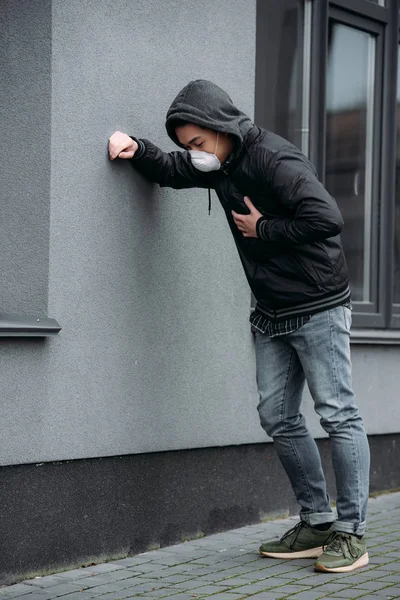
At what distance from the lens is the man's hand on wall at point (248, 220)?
4906 millimetres

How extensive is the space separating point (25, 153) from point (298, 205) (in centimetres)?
123

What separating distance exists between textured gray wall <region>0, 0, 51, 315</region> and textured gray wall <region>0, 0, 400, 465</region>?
46 mm

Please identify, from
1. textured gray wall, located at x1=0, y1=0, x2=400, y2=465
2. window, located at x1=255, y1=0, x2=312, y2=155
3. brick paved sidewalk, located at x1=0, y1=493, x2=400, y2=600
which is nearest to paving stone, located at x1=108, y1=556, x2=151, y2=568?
brick paved sidewalk, located at x1=0, y1=493, x2=400, y2=600

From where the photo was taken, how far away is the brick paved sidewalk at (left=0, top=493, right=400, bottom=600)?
448 cm

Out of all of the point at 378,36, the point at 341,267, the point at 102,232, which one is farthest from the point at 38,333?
the point at 378,36

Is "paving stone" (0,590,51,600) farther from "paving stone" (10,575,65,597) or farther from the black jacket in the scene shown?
the black jacket

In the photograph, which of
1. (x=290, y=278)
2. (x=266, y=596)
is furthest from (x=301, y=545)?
(x=290, y=278)

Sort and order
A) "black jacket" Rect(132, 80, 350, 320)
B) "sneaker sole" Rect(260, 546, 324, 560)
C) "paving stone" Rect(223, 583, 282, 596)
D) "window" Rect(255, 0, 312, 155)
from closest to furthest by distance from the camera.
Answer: "paving stone" Rect(223, 583, 282, 596)
"black jacket" Rect(132, 80, 350, 320)
"sneaker sole" Rect(260, 546, 324, 560)
"window" Rect(255, 0, 312, 155)

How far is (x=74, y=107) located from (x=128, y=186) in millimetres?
481

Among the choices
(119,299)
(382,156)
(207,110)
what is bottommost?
(119,299)

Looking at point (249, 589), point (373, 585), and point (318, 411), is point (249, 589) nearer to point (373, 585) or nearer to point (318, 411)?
point (373, 585)

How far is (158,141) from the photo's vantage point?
557 centimetres

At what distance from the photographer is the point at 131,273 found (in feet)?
17.5

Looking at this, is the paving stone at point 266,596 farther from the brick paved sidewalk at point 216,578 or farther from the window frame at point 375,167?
the window frame at point 375,167
